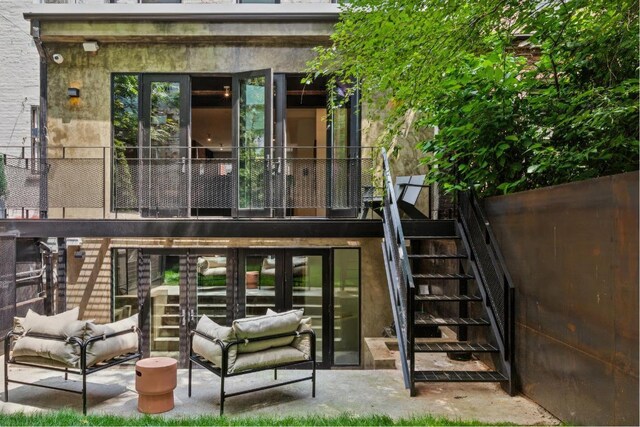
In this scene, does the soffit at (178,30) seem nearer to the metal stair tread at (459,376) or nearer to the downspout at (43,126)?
the downspout at (43,126)

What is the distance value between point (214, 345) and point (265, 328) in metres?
0.55

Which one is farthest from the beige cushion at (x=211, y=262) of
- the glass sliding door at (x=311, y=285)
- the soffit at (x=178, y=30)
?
the soffit at (x=178, y=30)

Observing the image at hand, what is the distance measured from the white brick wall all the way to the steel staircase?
10.2 metres

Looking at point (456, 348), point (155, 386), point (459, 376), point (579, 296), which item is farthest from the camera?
point (456, 348)

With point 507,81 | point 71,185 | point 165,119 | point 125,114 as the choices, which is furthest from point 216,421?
point 125,114

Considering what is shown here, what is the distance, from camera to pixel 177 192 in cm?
728

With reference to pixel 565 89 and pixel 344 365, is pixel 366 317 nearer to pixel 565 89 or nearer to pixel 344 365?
pixel 344 365

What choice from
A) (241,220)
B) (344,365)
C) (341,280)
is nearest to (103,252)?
(241,220)

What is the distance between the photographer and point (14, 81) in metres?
11.0

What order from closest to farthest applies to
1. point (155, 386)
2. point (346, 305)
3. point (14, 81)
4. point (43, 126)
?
1. point (155, 386)
2. point (43, 126)
3. point (346, 305)
4. point (14, 81)

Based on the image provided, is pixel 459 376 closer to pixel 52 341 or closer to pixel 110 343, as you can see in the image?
pixel 110 343

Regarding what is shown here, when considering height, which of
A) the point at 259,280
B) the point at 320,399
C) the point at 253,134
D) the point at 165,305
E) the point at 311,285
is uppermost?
the point at 253,134

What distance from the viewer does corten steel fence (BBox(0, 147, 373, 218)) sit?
711cm

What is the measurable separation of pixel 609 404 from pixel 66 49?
9.72 m
